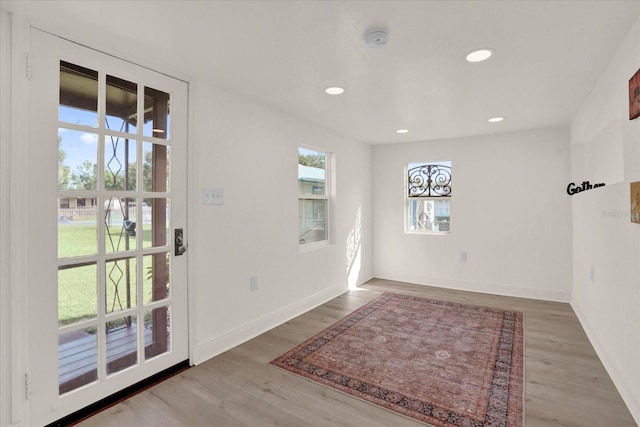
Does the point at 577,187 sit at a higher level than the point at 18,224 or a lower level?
higher

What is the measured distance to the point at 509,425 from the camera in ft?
6.10

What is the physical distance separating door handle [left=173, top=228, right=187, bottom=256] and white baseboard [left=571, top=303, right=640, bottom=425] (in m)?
3.04

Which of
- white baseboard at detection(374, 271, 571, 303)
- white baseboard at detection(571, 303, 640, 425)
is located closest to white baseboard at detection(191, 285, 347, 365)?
white baseboard at detection(374, 271, 571, 303)

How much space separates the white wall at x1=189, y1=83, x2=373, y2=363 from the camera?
2648mm

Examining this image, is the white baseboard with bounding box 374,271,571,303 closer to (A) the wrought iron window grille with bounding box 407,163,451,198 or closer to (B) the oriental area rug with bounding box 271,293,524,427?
(B) the oriental area rug with bounding box 271,293,524,427

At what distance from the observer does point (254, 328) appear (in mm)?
3133

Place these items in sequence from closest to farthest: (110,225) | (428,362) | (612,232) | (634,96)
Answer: (634,96), (110,225), (612,232), (428,362)

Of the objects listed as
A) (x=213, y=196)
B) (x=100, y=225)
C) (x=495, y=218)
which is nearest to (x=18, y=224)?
(x=100, y=225)

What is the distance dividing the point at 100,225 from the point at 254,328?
1.67 metres

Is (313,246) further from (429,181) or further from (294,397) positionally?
(429,181)

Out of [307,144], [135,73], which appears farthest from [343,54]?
[307,144]

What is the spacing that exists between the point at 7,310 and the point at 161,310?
2.87 feet

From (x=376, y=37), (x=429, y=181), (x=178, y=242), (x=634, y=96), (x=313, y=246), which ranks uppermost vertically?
(x=376, y=37)

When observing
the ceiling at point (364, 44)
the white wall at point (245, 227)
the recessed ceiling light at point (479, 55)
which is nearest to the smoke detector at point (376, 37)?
the ceiling at point (364, 44)
